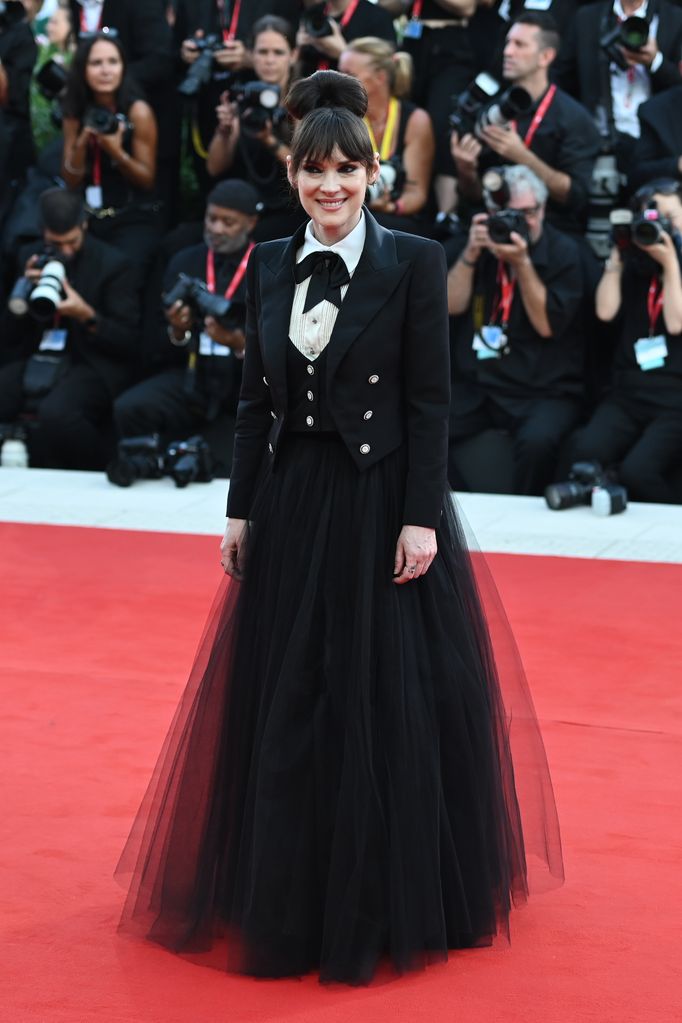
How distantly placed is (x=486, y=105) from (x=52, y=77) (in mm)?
2231

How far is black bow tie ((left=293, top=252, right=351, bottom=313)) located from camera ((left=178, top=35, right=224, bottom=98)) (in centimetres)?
498

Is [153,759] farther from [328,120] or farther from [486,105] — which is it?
[486,105]

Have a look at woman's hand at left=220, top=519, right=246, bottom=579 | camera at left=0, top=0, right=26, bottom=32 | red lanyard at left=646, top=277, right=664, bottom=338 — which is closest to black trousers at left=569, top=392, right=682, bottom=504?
red lanyard at left=646, top=277, right=664, bottom=338

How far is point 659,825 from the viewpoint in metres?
3.32

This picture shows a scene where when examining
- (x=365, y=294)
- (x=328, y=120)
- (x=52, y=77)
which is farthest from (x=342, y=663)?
(x=52, y=77)

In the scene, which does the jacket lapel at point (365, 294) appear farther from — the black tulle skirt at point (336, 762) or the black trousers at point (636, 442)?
the black trousers at point (636, 442)

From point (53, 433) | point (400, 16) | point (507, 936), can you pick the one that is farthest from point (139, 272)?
point (507, 936)

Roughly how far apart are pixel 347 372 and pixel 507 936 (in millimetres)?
992

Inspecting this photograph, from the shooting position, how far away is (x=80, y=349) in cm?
754

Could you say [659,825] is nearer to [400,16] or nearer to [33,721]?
[33,721]

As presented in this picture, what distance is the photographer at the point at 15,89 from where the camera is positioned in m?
8.14

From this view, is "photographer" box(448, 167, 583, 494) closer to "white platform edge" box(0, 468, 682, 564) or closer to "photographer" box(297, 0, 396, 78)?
"white platform edge" box(0, 468, 682, 564)

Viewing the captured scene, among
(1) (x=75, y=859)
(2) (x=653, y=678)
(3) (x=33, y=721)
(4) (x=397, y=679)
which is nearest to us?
(4) (x=397, y=679)

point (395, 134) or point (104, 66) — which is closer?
point (395, 134)
